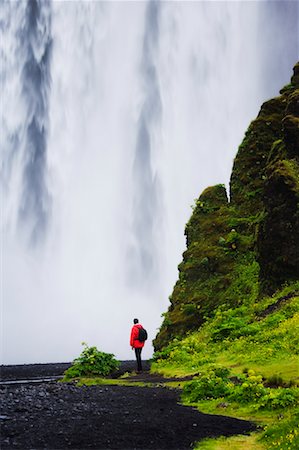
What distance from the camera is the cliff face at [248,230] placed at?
2848 centimetres

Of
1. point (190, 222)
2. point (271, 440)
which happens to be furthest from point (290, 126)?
point (271, 440)

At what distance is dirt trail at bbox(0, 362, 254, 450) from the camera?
8602 millimetres

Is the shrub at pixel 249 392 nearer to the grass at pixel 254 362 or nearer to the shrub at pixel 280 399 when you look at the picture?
the grass at pixel 254 362

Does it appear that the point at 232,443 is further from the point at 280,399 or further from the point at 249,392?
the point at 249,392

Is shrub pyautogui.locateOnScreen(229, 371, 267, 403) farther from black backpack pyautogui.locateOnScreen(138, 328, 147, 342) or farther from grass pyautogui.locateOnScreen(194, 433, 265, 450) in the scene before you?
black backpack pyautogui.locateOnScreen(138, 328, 147, 342)

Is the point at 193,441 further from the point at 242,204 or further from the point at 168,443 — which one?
the point at 242,204

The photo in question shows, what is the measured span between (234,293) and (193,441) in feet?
78.9

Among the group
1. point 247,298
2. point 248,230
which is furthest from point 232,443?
point 248,230

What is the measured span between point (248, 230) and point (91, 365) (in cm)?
1760

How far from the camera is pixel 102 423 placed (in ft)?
33.9

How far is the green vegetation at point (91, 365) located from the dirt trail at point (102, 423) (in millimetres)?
9770

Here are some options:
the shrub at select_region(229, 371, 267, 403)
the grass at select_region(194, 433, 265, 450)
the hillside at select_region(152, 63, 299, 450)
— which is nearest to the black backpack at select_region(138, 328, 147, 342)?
the hillside at select_region(152, 63, 299, 450)

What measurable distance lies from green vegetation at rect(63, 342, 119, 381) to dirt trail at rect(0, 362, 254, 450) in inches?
385

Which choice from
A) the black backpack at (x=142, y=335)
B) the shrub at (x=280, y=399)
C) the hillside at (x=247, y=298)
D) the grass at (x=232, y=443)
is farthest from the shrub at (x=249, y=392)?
the black backpack at (x=142, y=335)
